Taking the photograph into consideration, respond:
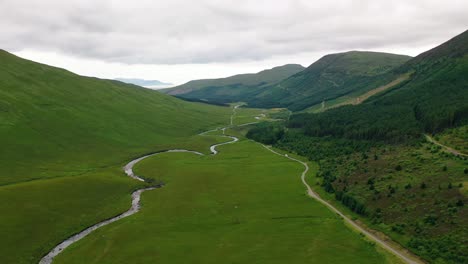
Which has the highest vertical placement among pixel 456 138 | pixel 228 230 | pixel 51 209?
pixel 456 138

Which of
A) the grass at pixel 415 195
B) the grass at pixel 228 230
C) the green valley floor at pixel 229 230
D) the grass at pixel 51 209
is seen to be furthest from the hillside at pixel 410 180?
the grass at pixel 51 209

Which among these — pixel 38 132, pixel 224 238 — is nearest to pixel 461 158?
pixel 224 238

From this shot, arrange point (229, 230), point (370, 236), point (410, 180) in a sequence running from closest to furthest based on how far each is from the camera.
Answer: point (370, 236) → point (229, 230) → point (410, 180)

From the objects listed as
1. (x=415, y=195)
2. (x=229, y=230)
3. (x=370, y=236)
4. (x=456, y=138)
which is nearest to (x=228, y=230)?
(x=229, y=230)

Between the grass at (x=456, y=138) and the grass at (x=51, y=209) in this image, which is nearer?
the grass at (x=51, y=209)

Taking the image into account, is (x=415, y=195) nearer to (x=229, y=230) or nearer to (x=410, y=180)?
(x=410, y=180)

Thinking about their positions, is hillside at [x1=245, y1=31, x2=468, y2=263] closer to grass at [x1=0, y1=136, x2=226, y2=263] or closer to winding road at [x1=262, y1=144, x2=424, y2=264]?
winding road at [x1=262, y1=144, x2=424, y2=264]

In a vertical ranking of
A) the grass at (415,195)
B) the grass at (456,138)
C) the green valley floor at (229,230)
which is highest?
the grass at (456,138)

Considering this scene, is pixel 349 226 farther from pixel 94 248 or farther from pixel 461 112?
pixel 461 112

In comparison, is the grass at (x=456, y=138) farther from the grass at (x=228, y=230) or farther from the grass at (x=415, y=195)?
the grass at (x=228, y=230)

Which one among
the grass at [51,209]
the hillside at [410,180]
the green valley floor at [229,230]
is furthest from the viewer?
the grass at [51,209]
